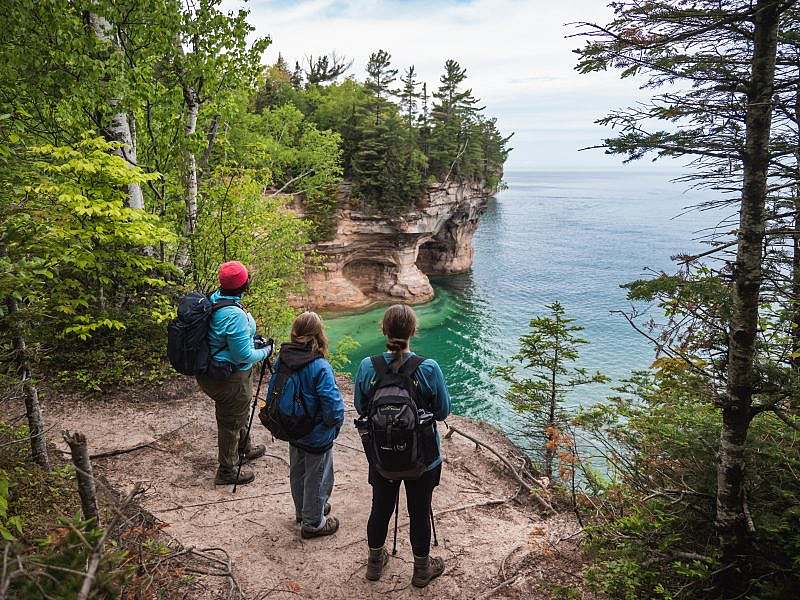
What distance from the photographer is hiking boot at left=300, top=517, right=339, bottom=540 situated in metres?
4.59

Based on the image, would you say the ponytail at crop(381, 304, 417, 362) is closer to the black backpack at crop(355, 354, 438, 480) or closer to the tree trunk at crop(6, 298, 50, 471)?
the black backpack at crop(355, 354, 438, 480)

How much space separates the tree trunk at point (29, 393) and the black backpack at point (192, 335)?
1.06m

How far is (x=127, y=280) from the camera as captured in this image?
803cm

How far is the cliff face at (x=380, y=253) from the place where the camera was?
31.8 metres

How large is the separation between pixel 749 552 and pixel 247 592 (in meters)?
3.61

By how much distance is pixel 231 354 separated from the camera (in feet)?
15.3

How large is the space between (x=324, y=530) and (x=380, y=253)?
3026cm

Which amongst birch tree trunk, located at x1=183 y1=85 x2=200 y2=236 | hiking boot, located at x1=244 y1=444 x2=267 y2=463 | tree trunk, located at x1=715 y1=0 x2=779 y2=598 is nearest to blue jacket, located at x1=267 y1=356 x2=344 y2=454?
hiking boot, located at x1=244 y1=444 x2=267 y2=463

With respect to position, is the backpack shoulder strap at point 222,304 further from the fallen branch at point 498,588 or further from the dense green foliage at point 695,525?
the dense green foliage at point 695,525

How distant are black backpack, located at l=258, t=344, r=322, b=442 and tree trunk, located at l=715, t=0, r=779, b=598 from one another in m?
2.96

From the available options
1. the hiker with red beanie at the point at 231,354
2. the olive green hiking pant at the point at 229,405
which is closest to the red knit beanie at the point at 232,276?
the hiker with red beanie at the point at 231,354

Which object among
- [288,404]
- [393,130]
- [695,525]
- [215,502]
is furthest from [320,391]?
[393,130]

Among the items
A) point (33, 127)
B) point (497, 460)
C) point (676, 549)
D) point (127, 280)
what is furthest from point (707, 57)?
point (33, 127)

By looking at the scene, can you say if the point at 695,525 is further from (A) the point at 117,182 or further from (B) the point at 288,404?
(A) the point at 117,182
